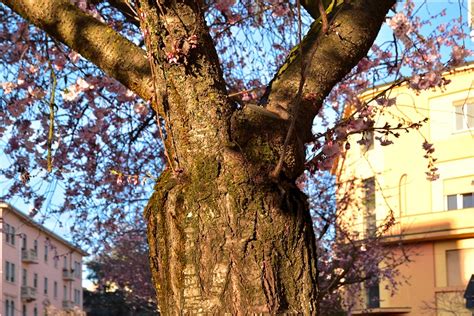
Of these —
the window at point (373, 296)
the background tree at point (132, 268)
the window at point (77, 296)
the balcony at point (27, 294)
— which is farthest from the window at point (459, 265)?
the window at point (77, 296)

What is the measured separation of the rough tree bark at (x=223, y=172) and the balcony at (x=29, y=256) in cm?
5890

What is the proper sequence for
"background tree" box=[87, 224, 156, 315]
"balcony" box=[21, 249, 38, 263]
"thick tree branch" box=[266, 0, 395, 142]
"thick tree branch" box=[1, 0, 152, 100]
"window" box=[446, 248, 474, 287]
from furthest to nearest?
"balcony" box=[21, 249, 38, 263]
"window" box=[446, 248, 474, 287]
"background tree" box=[87, 224, 156, 315]
"thick tree branch" box=[1, 0, 152, 100]
"thick tree branch" box=[266, 0, 395, 142]

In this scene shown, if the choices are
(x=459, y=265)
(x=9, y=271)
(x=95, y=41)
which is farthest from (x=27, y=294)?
(x=95, y=41)

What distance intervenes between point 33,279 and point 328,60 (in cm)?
6266

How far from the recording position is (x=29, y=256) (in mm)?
62094

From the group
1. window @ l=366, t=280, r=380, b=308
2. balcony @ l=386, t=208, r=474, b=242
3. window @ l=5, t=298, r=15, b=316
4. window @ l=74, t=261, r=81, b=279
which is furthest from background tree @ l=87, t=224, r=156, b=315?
window @ l=74, t=261, r=81, b=279

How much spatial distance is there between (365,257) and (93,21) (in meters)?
18.2

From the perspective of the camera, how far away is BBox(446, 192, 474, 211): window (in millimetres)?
34406

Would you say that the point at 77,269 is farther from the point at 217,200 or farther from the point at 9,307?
the point at 217,200

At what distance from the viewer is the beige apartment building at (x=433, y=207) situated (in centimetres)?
3388

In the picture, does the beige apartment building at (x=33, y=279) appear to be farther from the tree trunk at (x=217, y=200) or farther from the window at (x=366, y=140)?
the tree trunk at (x=217, y=200)

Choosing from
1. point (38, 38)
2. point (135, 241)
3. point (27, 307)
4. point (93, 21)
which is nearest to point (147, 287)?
point (135, 241)

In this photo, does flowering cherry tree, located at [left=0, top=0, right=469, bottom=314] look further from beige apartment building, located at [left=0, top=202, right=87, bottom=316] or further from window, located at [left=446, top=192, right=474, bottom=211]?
beige apartment building, located at [left=0, top=202, right=87, bottom=316]

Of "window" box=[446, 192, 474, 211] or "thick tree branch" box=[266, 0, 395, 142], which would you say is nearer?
"thick tree branch" box=[266, 0, 395, 142]
